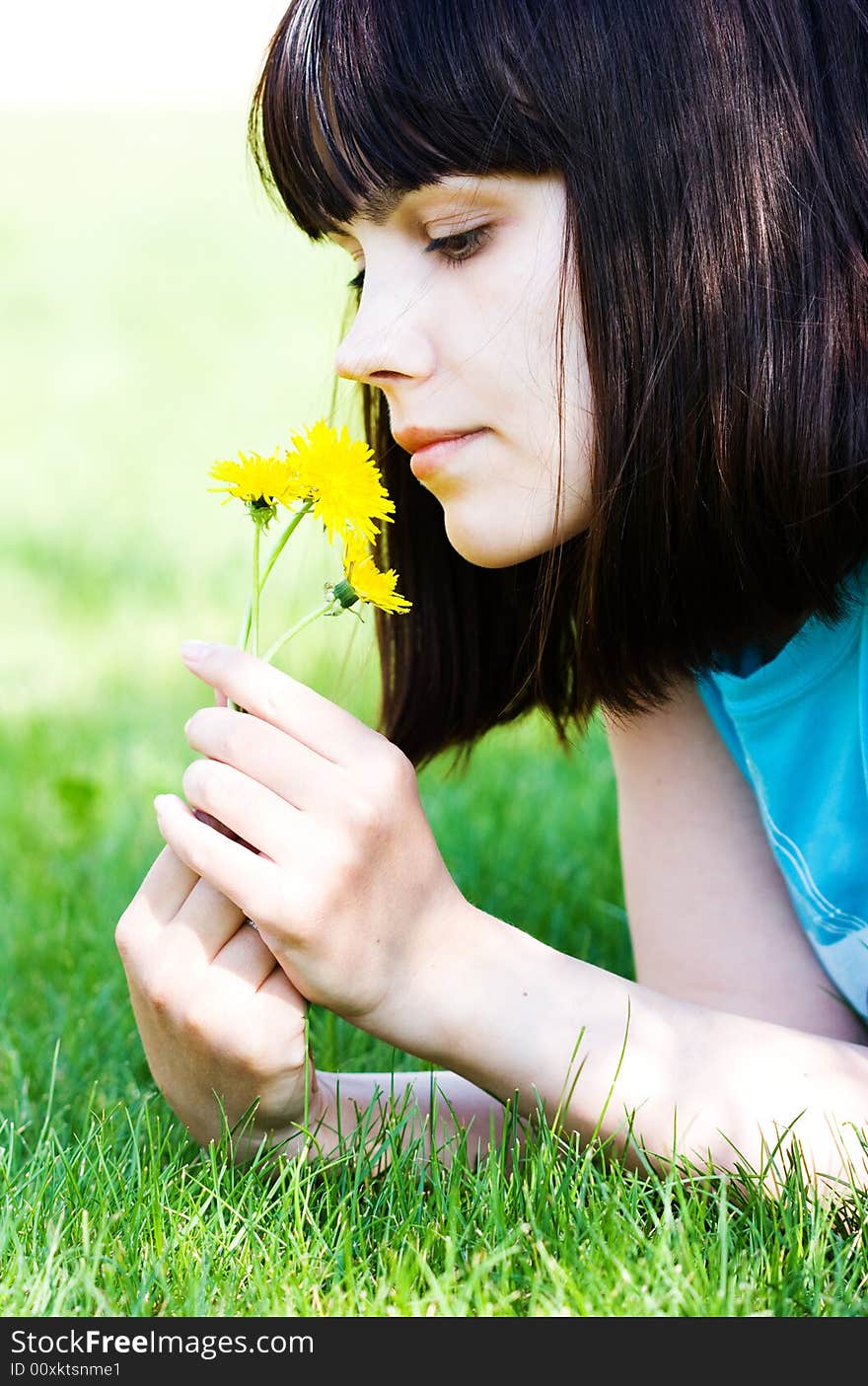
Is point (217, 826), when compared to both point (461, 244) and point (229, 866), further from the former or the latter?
point (461, 244)

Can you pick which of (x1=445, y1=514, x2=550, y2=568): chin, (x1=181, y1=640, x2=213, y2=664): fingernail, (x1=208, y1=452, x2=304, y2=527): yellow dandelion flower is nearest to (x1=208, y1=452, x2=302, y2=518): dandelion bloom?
(x1=208, y1=452, x2=304, y2=527): yellow dandelion flower

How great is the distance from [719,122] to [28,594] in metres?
3.03

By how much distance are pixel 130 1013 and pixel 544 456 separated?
907 mm

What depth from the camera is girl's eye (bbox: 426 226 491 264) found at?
4.67 feet

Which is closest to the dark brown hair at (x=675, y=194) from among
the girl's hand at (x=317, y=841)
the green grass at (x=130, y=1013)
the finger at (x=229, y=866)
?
the girl's hand at (x=317, y=841)

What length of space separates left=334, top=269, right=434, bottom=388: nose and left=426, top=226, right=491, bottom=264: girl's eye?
0.05 meters

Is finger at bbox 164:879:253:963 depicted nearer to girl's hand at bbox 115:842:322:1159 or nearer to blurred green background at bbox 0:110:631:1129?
girl's hand at bbox 115:842:322:1159

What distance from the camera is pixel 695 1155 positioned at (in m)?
1.35

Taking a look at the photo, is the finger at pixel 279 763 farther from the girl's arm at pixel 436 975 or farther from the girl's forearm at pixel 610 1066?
the girl's forearm at pixel 610 1066

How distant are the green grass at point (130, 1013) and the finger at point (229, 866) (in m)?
0.25

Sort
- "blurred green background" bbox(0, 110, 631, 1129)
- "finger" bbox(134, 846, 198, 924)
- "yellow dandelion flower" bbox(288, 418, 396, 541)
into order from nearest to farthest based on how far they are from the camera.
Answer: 1. "yellow dandelion flower" bbox(288, 418, 396, 541)
2. "finger" bbox(134, 846, 198, 924)
3. "blurred green background" bbox(0, 110, 631, 1129)

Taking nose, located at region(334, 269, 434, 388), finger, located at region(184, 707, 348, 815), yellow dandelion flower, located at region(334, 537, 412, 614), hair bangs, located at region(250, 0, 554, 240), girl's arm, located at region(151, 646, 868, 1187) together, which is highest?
hair bangs, located at region(250, 0, 554, 240)

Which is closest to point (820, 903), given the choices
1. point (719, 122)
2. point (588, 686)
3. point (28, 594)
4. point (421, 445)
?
point (588, 686)

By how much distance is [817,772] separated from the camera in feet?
5.50
